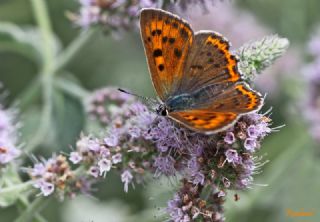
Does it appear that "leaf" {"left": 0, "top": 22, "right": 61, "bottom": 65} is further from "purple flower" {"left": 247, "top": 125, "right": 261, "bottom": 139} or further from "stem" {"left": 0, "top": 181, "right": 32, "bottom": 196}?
"purple flower" {"left": 247, "top": 125, "right": 261, "bottom": 139}

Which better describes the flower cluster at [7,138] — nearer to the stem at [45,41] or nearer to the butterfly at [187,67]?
the stem at [45,41]

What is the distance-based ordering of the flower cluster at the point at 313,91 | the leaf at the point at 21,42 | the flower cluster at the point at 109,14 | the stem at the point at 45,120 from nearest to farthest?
the flower cluster at the point at 109,14, the stem at the point at 45,120, the leaf at the point at 21,42, the flower cluster at the point at 313,91

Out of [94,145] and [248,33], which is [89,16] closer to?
[94,145]

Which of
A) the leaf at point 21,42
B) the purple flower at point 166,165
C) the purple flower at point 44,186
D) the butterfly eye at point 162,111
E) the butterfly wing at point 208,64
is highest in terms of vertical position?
the leaf at point 21,42

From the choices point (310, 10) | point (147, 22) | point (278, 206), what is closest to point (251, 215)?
point (278, 206)

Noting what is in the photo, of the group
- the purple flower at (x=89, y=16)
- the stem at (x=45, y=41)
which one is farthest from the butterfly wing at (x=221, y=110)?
the stem at (x=45, y=41)

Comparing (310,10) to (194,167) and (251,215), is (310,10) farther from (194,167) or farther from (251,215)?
(194,167)
